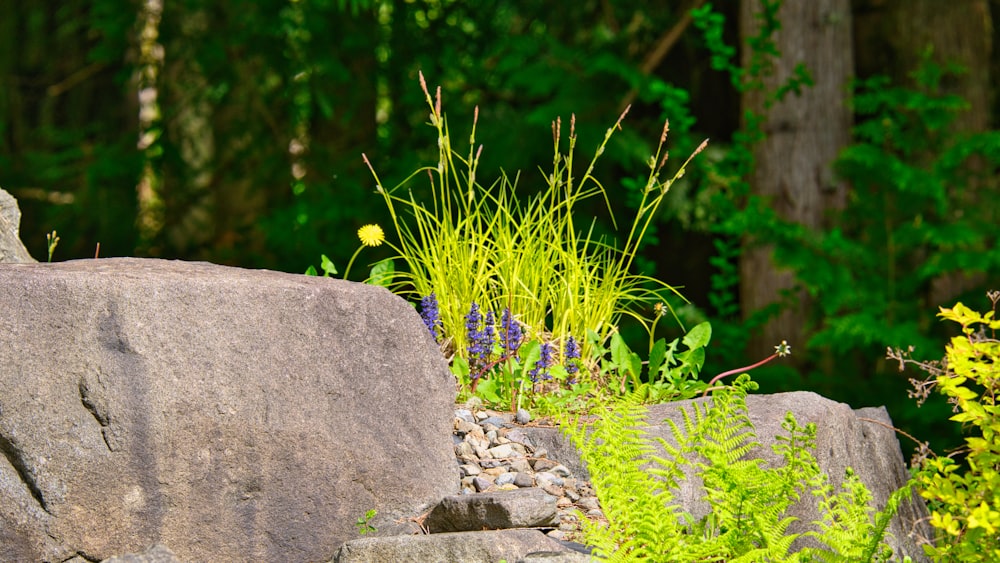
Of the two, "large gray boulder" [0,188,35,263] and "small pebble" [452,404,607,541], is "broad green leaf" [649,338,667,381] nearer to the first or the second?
"small pebble" [452,404,607,541]

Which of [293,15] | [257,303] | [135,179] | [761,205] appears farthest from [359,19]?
[257,303]

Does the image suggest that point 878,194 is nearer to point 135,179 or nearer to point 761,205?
point 761,205

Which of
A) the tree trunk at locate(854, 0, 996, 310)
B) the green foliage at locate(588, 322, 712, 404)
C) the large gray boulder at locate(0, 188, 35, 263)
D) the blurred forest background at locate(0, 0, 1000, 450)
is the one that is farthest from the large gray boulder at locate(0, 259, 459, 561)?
the tree trunk at locate(854, 0, 996, 310)

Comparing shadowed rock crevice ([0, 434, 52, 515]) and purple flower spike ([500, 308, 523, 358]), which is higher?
shadowed rock crevice ([0, 434, 52, 515])

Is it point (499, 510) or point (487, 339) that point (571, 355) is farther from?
point (499, 510)

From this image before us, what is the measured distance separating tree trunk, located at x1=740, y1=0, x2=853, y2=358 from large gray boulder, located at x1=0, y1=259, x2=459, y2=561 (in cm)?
373

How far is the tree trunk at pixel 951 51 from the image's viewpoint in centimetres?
648

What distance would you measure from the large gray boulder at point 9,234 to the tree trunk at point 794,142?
13.5ft

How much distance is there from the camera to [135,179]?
816cm

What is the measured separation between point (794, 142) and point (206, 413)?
457 centimetres

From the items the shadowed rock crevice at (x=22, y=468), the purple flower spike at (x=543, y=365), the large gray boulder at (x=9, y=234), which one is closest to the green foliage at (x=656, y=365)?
the purple flower spike at (x=543, y=365)

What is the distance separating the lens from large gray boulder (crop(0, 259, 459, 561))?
2746mm

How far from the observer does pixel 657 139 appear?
24.1 feet

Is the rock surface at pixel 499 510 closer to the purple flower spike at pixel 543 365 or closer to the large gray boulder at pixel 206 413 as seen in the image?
the large gray boulder at pixel 206 413
